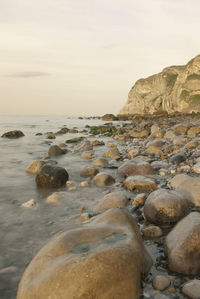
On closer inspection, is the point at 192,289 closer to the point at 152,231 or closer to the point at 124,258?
the point at 124,258

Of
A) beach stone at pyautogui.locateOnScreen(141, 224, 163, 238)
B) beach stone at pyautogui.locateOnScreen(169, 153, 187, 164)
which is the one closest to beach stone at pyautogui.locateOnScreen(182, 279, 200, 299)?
beach stone at pyautogui.locateOnScreen(141, 224, 163, 238)

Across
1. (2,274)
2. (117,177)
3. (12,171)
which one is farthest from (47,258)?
(12,171)

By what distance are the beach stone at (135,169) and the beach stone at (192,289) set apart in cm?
439

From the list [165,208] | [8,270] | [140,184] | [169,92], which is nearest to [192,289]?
[165,208]

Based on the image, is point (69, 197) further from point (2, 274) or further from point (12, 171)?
point (12, 171)

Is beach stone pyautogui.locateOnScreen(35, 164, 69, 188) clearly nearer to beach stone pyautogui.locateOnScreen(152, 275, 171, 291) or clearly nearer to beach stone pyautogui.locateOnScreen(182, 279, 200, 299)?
beach stone pyautogui.locateOnScreen(152, 275, 171, 291)

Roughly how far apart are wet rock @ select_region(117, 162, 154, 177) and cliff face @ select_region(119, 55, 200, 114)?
Answer: 67112 millimetres

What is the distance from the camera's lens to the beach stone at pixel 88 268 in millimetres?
2035

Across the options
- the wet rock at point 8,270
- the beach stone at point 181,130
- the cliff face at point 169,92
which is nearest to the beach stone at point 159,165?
the wet rock at point 8,270

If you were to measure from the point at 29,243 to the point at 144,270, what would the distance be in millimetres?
1745

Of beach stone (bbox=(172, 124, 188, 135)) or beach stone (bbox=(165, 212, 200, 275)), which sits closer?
beach stone (bbox=(165, 212, 200, 275))

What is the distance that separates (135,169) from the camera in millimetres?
6797

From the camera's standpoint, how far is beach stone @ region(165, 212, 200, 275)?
253 cm

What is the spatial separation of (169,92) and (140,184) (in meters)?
102
